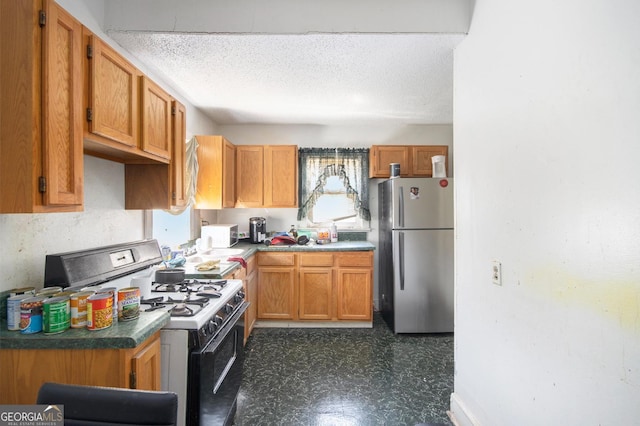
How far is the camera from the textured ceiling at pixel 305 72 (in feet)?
6.11

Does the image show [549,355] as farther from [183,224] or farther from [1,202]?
[183,224]

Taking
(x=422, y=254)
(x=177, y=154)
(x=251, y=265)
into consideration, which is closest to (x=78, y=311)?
(x=177, y=154)

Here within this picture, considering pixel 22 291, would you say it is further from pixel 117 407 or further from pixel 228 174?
pixel 228 174

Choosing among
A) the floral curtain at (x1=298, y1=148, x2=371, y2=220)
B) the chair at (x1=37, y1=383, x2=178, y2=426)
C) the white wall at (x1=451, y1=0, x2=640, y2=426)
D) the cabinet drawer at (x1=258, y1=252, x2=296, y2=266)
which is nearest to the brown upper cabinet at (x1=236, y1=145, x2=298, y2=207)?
the floral curtain at (x1=298, y1=148, x2=371, y2=220)

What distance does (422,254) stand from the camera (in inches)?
122

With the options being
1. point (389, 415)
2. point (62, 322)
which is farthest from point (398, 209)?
point (62, 322)

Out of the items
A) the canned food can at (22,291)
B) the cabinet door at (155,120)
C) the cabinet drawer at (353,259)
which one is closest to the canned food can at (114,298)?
the canned food can at (22,291)

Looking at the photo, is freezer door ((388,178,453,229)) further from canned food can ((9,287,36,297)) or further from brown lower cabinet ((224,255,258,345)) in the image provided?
canned food can ((9,287,36,297))

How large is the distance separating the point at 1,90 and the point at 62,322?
853 mm

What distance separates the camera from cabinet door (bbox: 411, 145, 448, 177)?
12.0 ft

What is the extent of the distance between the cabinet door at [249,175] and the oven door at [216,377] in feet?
6.24

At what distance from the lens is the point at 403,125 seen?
3.91 meters

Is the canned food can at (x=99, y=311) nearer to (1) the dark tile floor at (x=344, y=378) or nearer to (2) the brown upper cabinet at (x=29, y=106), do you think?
(2) the brown upper cabinet at (x=29, y=106)

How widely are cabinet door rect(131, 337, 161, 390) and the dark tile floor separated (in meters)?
0.86
